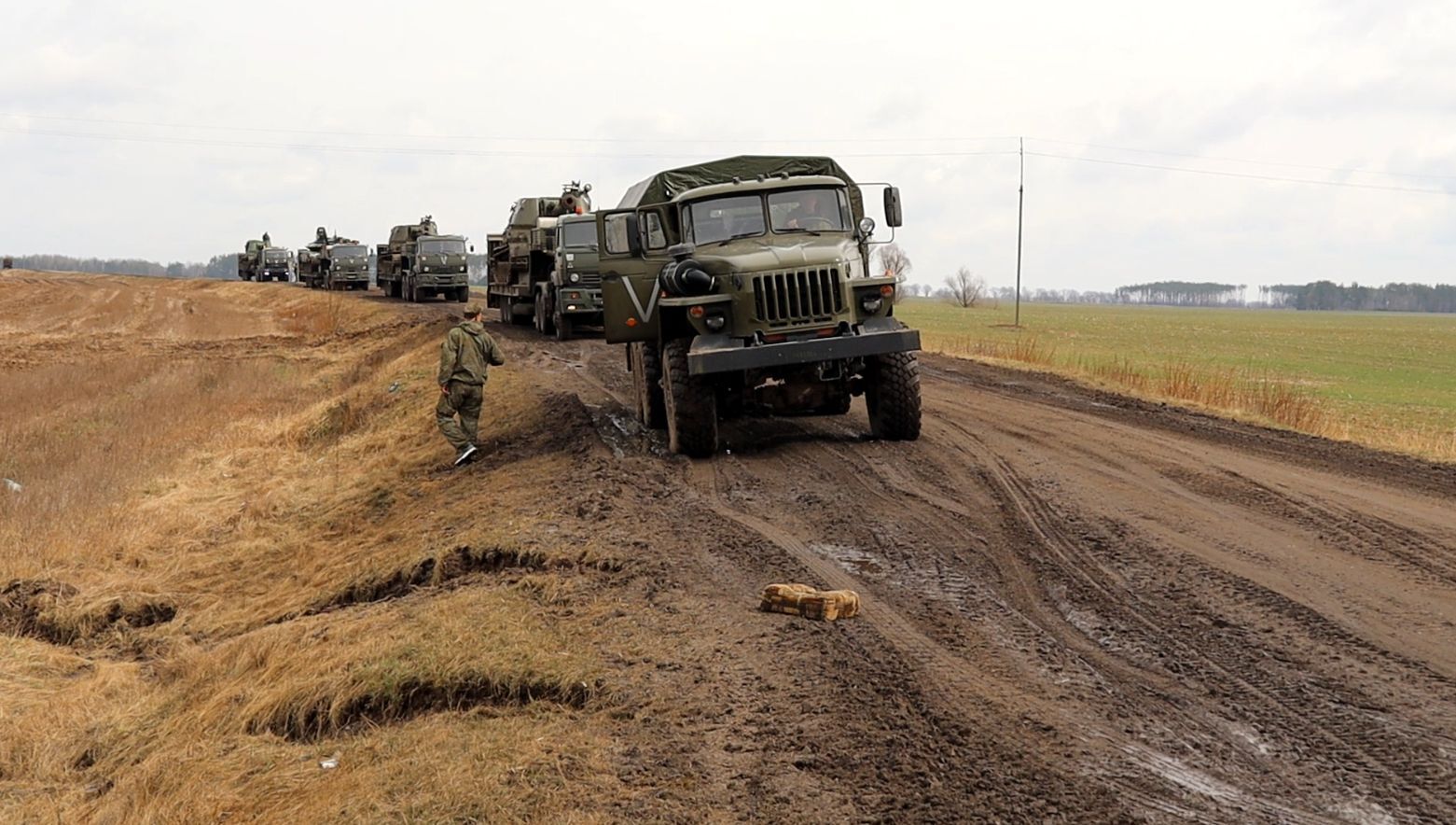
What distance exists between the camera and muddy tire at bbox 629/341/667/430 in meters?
13.1

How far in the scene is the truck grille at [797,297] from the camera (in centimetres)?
1130

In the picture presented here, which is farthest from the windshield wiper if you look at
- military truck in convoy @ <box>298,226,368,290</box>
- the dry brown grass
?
military truck in convoy @ <box>298,226,368,290</box>

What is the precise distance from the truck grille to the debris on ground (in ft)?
14.8

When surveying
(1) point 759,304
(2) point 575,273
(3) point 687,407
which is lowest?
(3) point 687,407

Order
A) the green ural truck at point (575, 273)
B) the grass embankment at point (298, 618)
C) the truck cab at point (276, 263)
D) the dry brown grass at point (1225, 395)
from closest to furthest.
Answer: the grass embankment at point (298, 618), the dry brown grass at point (1225, 395), the green ural truck at point (575, 273), the truck cab at point (276, 263)

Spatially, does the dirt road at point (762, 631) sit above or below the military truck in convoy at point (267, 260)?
below

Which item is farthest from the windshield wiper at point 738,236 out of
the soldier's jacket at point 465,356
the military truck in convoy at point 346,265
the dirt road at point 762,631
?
the military truck in convoy at point 346,265

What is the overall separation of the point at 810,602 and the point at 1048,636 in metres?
1.24

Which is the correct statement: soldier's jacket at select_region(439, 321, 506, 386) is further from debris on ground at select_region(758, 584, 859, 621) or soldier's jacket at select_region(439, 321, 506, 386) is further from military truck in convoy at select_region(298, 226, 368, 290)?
military truck in convoy at select_region(298, 226, 368, 290)

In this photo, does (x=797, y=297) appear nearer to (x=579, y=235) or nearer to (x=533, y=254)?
(x=579, y=235)

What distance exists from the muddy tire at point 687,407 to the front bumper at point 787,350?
0.27m

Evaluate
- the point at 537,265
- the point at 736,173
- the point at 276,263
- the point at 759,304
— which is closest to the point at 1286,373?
the point at 537,265

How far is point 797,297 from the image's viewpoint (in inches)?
446

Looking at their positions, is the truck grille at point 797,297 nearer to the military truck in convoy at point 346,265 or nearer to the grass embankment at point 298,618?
the grass embankment at point 298,618
